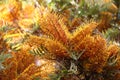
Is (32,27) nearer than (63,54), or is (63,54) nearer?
(63,54)

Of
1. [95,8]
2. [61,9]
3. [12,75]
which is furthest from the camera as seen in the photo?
[61,9]

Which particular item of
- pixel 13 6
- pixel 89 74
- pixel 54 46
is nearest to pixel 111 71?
pixel 89 74

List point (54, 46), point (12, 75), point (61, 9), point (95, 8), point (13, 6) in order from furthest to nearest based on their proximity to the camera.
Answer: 1. point (13, 6)
2. point (61, 9)
3. point (95, 8)
4. point (12, 75)
5. point (54, 46)

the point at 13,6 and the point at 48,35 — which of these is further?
the point at 13,6

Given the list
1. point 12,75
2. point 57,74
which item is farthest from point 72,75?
point 12,75

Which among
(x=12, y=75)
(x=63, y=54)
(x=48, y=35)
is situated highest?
(x=48, y=35)

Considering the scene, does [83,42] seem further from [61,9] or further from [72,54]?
[61,9]

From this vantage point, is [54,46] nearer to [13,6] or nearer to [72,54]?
[72,54]

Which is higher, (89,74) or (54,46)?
(54,46)

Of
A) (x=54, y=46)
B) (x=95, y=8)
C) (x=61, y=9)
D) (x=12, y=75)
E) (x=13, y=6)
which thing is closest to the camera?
(x=54, y=46)
